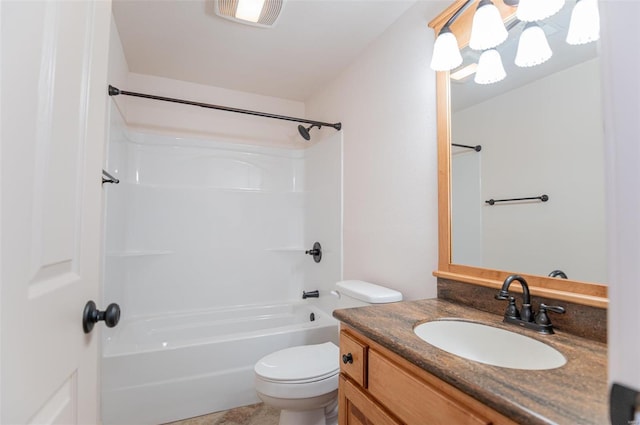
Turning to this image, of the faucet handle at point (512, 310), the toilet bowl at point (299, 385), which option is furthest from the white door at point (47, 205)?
the faucet handle at point (512, 310)

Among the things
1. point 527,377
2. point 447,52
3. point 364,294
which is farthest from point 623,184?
point 364,294

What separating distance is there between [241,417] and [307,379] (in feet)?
2.53

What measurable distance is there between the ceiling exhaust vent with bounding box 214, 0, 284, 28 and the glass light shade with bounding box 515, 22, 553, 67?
118cm

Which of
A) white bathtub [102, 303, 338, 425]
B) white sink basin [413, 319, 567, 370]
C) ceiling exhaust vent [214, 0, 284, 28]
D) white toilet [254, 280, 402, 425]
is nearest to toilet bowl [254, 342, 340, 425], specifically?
white toilet [254, 280, 402, 425]

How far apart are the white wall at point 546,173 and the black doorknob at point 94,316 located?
127 cm

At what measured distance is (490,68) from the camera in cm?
124

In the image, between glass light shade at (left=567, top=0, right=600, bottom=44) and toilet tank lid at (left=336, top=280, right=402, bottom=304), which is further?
toilet tank lid at (left=336, top=280, right=402, bottom=304)

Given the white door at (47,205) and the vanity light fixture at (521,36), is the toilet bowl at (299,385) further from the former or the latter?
the vanity light fixture at (521,36)

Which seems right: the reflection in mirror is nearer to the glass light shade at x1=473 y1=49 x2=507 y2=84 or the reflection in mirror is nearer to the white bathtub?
the glass light shade at x1=473 y1=49 x2=507 y2=84

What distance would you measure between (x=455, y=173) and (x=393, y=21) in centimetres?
105

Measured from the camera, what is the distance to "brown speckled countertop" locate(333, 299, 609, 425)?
52cm

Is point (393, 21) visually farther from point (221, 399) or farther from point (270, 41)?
point (221, 399)

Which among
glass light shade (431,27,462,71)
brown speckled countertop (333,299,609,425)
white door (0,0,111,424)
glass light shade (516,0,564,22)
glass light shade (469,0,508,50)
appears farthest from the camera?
glass light shade (431,27,462,71)

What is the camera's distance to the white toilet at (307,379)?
1458 millimetres
